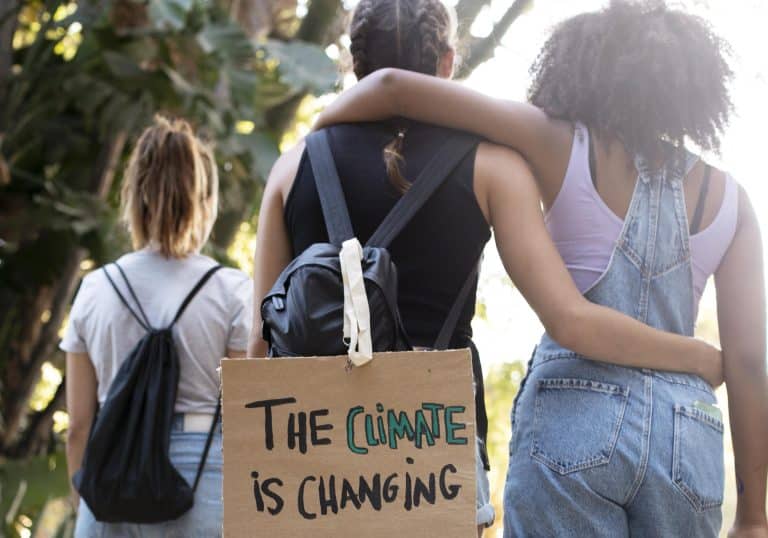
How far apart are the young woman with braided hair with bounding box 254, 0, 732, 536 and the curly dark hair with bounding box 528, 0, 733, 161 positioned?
0.67ft

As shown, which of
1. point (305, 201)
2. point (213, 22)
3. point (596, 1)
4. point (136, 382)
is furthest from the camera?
point (213, 22)

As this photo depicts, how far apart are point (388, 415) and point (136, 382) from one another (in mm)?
1405

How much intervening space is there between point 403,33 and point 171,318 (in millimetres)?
1222

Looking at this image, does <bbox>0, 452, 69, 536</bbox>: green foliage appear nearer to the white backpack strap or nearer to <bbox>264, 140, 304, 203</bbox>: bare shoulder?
<bbox>264, 140, 304, 203</bbox>: bare shoulder

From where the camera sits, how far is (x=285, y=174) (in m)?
2.10

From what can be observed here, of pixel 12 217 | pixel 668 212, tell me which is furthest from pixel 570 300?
pixel 12 217

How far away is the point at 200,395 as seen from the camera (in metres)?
2.93

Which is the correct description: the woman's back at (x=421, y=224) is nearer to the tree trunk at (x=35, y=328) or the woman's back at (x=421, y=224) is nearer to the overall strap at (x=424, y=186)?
the overall strap at (x=424, y=186)

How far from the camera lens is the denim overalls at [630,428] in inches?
75.2

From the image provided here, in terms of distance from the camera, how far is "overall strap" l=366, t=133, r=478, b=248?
191 centimetres

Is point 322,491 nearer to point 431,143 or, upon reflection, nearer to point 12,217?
point 431,143

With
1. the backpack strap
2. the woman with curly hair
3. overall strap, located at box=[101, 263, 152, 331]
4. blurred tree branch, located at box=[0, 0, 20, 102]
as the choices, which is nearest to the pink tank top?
the woman with curly hair

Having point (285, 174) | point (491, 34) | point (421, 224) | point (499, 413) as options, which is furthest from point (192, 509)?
point (499, 413)

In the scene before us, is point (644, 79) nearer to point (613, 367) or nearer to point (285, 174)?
point (613, 367)
